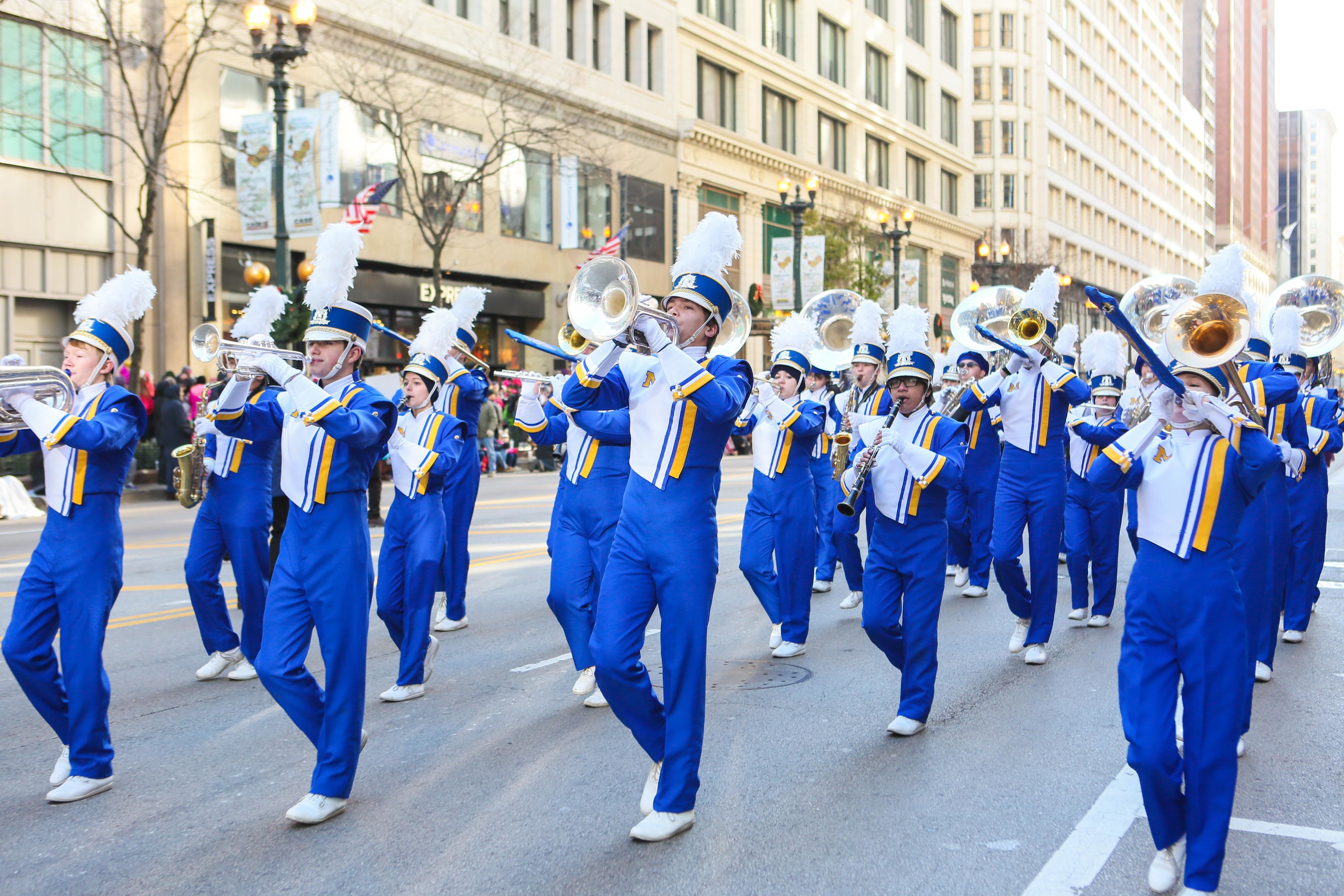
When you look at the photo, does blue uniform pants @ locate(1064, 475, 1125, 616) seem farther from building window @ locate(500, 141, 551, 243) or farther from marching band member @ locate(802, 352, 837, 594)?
building window @ locate(500, 141, 551, 243)

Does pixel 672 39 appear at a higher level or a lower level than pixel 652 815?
higher

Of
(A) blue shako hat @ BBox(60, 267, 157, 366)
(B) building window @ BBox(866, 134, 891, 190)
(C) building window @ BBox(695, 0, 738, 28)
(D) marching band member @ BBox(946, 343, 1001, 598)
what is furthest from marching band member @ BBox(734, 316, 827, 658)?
(B) building window @ BBox(866, 134, 891, 190)

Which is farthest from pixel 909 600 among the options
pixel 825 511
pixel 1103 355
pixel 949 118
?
pixel 949 118

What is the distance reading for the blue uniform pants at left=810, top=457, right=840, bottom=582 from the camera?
10852mm

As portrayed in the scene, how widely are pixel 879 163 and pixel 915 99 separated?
6030 mm

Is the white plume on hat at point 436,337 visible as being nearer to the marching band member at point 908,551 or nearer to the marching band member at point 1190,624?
the marching band member at point 908,551

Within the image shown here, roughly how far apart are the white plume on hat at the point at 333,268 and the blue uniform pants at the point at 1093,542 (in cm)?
619

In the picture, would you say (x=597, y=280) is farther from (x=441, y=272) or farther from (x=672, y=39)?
(x=672, y=39)

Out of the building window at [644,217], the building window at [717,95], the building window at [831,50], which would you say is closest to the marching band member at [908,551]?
the building window at [644,217]

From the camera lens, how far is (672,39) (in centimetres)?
3988

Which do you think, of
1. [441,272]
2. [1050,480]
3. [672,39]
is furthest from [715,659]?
[672,39]

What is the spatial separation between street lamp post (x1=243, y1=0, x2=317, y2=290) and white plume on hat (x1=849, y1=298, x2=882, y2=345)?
12181mm

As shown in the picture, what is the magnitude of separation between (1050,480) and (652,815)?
484 cm

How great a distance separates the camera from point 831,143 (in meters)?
49.5
